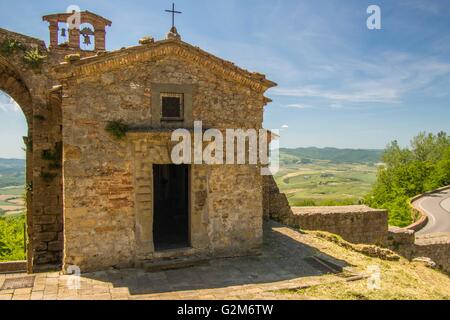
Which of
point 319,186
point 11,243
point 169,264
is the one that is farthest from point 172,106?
point 319,186

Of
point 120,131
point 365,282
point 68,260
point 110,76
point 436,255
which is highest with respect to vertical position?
point 110,76

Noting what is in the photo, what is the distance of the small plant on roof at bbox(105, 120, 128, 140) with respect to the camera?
357 inches

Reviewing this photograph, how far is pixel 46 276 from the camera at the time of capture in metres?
8.89

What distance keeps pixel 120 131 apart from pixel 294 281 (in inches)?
227

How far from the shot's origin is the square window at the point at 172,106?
984 cm

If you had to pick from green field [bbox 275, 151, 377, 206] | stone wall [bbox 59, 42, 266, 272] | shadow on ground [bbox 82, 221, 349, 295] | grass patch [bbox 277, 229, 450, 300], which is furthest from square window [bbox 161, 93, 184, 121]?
green field [bbox 275, 151, 377, 206]

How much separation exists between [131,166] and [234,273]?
389cm

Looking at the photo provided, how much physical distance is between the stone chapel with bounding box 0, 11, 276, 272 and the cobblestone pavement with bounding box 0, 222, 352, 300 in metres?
0.49

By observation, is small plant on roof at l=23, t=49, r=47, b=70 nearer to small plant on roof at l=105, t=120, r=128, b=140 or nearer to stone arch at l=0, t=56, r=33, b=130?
stone arch at l=0, t=56, r=33, b=130

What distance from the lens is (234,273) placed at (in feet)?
30.0

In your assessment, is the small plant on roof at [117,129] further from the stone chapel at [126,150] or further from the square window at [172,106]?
the square window at [172,106]
